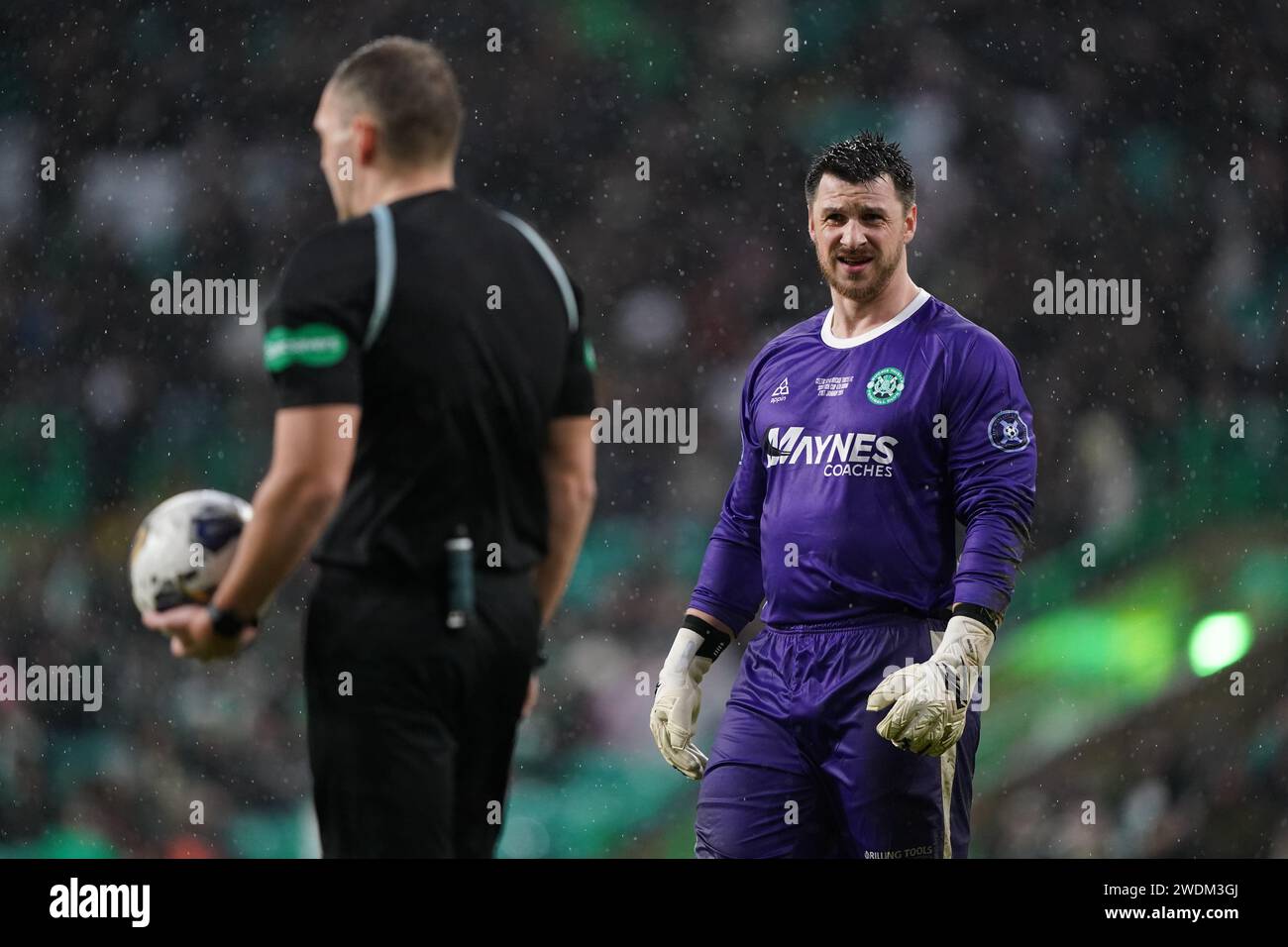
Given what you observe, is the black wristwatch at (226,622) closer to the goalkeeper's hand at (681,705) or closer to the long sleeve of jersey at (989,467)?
the goalkeeper's hand at (681,705)

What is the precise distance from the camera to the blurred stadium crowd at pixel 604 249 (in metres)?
8.02

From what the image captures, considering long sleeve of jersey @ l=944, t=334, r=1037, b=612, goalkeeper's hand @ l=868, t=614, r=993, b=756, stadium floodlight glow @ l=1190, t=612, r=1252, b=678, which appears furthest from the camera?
stadium floodlight glow @ l=1190, t=612, r=1252, b=678

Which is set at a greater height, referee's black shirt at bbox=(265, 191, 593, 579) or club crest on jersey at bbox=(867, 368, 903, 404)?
club crest on jersey at bbox=(867, 368, 903, 404)

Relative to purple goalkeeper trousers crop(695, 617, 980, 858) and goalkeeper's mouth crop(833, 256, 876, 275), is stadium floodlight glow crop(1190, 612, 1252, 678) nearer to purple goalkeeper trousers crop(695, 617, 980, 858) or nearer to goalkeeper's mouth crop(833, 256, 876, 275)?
purple goalkeeper trousers crop(695, 617, 980, 858)

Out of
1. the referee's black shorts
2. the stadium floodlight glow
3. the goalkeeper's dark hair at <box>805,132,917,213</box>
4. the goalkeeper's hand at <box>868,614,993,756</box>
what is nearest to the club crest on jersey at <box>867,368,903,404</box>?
the goalkeeper's dark hair at <box>805,132,917,213</box>

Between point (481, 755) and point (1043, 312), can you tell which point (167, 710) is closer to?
point (1043, 312)

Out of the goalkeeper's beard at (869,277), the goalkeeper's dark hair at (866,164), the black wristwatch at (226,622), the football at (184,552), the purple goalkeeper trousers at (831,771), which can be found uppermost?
the goalkeeper's dark hair at (866,164)

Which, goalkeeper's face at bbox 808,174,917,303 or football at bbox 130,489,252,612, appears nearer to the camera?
football at bbox 130,489,252,612

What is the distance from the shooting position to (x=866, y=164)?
440 centimetres

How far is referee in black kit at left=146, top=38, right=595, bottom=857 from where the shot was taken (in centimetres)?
277

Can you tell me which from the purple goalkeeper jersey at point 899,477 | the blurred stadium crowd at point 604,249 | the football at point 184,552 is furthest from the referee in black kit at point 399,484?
the blurred stadium crowd at point 604,249

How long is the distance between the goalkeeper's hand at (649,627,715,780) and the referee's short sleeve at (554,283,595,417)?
1523mm

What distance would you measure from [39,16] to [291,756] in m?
4.04

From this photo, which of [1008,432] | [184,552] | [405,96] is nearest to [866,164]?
[1008,432]
